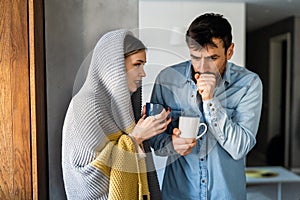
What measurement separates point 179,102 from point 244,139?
0.29 metres

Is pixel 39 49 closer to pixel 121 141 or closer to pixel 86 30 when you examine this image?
pixel 86 30

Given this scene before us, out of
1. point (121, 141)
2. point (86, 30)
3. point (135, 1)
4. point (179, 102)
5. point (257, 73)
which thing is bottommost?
point (121, 141)

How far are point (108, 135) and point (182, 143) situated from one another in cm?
29

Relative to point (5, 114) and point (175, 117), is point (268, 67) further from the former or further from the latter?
point (5, 114)

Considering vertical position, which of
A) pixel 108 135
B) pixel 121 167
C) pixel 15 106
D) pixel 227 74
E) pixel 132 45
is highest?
pixel 132 45

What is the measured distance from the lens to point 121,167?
134cm

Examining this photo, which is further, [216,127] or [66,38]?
[66,38]

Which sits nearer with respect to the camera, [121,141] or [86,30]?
[121,141]

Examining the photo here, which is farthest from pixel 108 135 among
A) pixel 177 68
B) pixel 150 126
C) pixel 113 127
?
pixel 177 68

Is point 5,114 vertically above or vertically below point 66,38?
below

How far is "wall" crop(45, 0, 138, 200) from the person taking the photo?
1.42 m

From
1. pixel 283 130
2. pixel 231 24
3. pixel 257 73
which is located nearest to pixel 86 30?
pixel 231 24

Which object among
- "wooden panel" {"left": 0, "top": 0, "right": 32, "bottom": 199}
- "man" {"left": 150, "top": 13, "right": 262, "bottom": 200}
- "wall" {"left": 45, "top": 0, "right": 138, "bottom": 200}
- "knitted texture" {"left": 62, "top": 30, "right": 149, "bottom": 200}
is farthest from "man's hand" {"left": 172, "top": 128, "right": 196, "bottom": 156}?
"wooden panel" {"left": 0, "top": 0, "right": 32, "bottom": 199}

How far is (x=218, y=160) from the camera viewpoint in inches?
53.5
